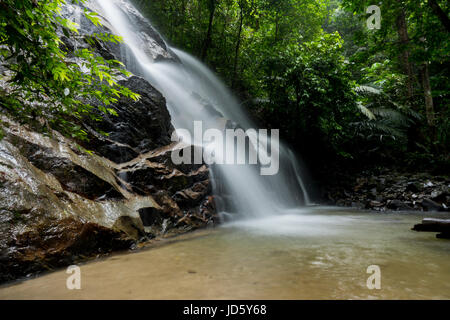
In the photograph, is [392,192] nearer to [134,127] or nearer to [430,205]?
[430,205]

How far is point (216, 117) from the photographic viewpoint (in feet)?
28.4

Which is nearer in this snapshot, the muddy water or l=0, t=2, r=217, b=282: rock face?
the muddy water

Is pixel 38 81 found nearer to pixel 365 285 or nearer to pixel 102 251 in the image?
pixel 102 251

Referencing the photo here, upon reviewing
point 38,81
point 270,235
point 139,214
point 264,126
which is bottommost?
point 270,235

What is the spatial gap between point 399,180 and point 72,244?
33.3 ft

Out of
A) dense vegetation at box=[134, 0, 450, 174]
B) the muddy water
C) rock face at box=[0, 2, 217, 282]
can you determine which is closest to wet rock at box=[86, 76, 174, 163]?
rock face at box=[0, 2, 217, 282]

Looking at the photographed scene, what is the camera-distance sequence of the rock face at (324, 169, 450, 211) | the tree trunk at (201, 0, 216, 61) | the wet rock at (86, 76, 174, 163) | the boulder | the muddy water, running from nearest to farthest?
the muddy water, the wet rock at (86, 76, 174, 163), the boulder, the rock face at (324, 169, 450, 211), the tree trunk at (201, 0, 216, 61)

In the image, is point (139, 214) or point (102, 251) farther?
point (139, 214)

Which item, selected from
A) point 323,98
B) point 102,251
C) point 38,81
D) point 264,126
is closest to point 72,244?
point 102,251

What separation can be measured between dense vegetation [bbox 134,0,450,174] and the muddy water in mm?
6863

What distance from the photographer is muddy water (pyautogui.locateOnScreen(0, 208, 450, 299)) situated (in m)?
1.75

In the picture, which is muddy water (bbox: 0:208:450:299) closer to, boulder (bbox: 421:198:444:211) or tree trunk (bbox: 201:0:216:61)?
boulder (bbox: 421:198:444:211)

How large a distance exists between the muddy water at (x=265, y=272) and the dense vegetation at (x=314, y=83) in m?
6.86
